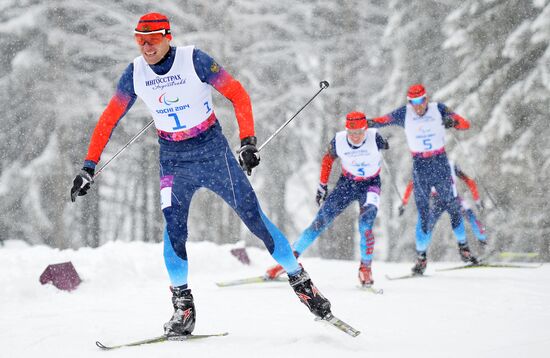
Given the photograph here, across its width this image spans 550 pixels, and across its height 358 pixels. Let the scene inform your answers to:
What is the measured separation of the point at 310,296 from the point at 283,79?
595 inches

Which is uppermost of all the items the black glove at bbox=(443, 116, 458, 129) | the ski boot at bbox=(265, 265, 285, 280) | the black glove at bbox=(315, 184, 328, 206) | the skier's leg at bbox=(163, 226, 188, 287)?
the black glove at bbox=(443, 116, 458, 129)

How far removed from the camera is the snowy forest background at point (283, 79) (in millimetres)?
14711

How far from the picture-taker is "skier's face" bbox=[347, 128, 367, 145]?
26.9ft

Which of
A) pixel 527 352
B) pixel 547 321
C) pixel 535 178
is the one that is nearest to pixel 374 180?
pixel 547 321

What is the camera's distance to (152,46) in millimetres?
4719

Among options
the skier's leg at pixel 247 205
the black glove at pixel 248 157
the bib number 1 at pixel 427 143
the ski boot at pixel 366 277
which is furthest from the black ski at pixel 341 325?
the bib number 1 at pixel 427 143

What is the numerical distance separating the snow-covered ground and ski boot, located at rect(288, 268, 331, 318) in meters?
0.18

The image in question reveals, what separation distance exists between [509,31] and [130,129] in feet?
35.7

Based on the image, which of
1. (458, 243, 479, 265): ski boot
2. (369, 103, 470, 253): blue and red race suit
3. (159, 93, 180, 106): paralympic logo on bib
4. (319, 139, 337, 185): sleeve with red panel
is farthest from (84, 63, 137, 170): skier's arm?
(458, 243, 479, 265): ski boot

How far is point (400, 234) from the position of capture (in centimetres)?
1914

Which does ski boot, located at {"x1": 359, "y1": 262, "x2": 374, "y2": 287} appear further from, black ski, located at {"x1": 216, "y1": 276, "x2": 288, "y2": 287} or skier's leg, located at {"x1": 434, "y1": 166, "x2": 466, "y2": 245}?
skier's leg, located at {"x1": 434, "y1": 166, "x2": 466, "y2": 245}

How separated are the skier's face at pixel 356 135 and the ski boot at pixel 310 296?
358cm

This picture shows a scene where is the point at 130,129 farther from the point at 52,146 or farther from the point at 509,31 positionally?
the point at 509,31

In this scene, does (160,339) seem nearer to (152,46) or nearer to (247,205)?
(247,205)
